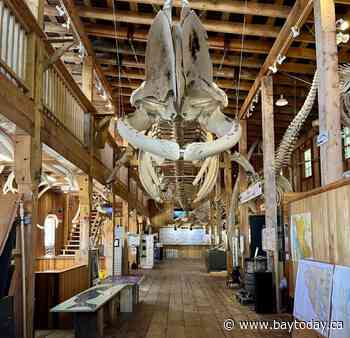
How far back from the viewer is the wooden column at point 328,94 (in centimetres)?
502

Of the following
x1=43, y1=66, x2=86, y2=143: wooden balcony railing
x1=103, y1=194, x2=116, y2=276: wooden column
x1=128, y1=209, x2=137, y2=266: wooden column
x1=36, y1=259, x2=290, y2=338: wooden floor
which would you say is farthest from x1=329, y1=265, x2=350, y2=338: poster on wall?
x1=128, y1=209, x2=137, y2=266: wooden column

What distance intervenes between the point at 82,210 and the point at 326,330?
511 centimetres

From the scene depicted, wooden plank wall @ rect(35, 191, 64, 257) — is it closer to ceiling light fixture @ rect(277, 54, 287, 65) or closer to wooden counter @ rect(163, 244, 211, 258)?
ceiling light fixture @ rect(277, 54, 287, 65)

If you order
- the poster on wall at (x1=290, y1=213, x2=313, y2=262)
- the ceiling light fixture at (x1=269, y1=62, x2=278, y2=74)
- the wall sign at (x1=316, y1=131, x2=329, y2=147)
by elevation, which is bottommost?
the poster on wall at (x1=290, y1=213, x2=313, y2=262)

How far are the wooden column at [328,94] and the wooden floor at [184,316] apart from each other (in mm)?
2628

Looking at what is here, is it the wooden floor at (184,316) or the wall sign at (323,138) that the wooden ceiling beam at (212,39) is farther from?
the wooden floor at (184,316)

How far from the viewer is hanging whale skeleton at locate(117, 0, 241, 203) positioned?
3.92 meters

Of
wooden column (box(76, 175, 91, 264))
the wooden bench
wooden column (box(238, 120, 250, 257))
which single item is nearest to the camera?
the wooden bench

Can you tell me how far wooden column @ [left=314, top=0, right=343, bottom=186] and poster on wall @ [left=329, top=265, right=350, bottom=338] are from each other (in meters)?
1.51

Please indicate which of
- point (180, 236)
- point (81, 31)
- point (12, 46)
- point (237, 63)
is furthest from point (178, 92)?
point (180, 236)

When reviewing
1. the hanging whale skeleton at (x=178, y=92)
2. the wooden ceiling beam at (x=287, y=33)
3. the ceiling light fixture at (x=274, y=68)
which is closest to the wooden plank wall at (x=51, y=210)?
the wooden ceiling beam at (x=287, y=33)

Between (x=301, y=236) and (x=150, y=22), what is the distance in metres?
4.89

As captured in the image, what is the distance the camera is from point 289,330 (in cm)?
612

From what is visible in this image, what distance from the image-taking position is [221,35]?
8.67 m
